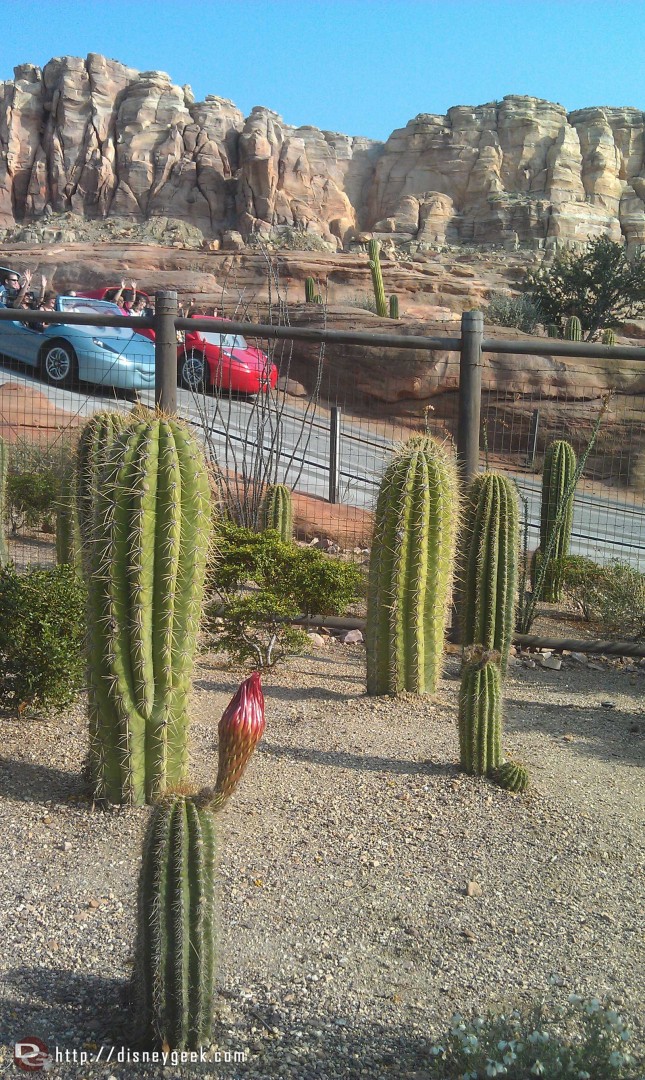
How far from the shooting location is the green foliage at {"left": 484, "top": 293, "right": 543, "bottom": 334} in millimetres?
32250

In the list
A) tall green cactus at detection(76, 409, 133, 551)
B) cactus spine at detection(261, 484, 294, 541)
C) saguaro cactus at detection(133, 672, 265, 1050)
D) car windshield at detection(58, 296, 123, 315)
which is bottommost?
saguaro cactus at detection(133, 672, 265, 1050)

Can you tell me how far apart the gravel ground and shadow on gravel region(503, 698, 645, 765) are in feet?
0.12

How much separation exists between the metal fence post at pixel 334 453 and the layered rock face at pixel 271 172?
49.4m

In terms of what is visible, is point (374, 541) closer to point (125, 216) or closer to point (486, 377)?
point (486, 377)

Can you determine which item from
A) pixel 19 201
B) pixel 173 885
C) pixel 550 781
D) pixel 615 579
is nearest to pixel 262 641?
pixel 550 781

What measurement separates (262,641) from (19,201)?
67.2m

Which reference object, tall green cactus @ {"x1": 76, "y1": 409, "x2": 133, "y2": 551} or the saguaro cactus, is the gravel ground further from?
tall green cactus @ {"x1": 76, "y1": 409, "x2": 133, "y2": 551}

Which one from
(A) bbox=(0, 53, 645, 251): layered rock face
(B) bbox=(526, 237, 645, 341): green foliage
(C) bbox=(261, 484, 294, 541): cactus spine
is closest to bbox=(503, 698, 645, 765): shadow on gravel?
(C) bbox=(261, 484, 294, 541): cactus spine

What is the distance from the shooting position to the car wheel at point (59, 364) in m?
8.83

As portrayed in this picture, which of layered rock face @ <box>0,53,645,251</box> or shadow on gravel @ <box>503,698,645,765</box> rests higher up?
layered rock face @ <box>0,53,645,251</box>

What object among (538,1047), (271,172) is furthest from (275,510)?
(271,172)

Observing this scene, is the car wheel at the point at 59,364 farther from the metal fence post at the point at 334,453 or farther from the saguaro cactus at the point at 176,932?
the saguaro cactus at the point at 176,932

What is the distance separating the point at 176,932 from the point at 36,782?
1.86 meters

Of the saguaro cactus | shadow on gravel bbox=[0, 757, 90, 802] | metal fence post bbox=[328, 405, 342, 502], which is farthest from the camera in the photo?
metal fence post bbox=[328, 405, 342, 502]
